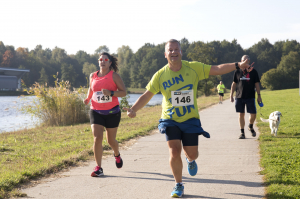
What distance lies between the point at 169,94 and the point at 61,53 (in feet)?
439

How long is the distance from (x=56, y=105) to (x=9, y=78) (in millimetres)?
66497

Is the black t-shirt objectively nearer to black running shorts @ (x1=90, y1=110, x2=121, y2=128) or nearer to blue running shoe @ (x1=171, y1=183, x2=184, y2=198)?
black running shorts @ (x1=90, y1=110, x2=121, y2=128)

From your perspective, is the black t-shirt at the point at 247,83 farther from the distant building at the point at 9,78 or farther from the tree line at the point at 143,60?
the tree line at the point at 143,60

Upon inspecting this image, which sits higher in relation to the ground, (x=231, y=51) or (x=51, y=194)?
(x=231, y=51)

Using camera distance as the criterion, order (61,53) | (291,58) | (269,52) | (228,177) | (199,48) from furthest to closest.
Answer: (61,53) → (269,52) → (291,58) → (199,48) → (228,177)

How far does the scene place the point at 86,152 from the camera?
6.96 m

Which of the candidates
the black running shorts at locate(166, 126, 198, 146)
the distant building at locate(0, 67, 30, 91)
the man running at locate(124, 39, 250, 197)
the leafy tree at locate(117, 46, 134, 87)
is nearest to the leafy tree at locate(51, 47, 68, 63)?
the leafy tree at locate(117, 46, 134, 87)

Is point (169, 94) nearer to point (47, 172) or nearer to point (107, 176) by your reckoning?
point (107, 176)

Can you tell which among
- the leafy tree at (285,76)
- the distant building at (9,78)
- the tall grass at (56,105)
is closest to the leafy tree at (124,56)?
the distant building at (9,78)

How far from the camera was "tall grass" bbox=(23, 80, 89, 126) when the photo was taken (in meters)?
14.9

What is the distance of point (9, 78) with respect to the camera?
7475 centimetres

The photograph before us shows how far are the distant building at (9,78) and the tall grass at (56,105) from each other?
209ft

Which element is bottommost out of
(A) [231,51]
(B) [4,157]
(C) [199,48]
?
(B) [4,157]

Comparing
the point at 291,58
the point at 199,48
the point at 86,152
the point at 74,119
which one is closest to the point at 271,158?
the point at 86,152
